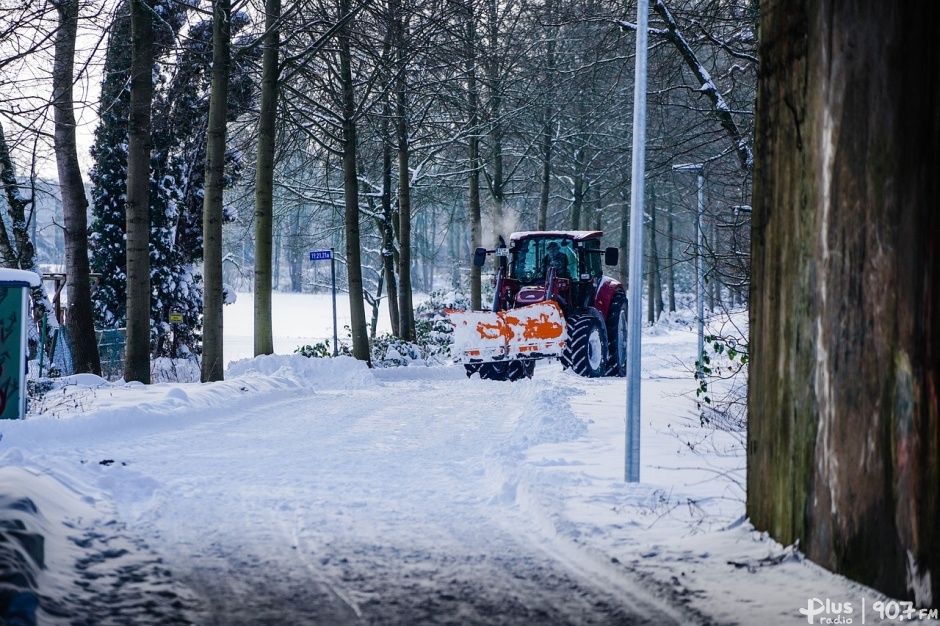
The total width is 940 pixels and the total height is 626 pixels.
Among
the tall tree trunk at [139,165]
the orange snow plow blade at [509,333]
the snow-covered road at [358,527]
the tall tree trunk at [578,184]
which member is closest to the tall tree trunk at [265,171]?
the tall tree trunk at [139,165]

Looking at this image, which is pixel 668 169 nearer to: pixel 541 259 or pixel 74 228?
pixel 541 259

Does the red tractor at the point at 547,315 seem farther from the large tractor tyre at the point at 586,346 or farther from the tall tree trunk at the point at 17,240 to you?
the tall tree trunk at the point at 17,240

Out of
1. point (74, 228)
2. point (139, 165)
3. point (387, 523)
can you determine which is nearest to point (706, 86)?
point (387, 523)

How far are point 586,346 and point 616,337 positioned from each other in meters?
1.97

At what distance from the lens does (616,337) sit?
19000 mm

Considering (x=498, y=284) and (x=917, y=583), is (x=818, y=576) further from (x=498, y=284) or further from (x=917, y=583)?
(x=498, y=284)

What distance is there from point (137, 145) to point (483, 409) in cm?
676

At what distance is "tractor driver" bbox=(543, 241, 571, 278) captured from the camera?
1827 cm

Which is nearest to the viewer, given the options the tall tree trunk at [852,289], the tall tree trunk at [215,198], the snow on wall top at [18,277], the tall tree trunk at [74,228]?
the tall tree trunk at [852,289]

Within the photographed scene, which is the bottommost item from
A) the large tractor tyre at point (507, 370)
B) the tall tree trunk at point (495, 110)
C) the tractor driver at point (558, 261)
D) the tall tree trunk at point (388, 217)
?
the large tractor tyre at point (507, 370)

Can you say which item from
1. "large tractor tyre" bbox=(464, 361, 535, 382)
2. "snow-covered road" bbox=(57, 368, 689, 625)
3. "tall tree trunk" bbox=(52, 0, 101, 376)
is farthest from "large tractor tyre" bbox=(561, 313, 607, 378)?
"tall tree trunk" bbox=(52, 0, 101, 376)

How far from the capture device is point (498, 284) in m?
18.4

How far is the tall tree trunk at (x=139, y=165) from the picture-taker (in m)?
14.2

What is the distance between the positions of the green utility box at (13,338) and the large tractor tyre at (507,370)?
9639 mm
